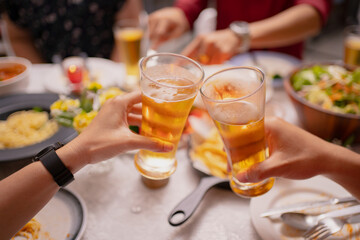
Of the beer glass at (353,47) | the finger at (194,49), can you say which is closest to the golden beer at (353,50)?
the beer glass at (353,47)

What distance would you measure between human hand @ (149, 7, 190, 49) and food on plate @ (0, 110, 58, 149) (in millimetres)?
858

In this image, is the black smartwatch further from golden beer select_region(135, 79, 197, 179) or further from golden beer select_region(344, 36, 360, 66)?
golden beer select_region(344, 36, 360, 66)

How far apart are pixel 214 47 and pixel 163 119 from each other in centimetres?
105

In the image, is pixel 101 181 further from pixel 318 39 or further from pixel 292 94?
pixel 318 39

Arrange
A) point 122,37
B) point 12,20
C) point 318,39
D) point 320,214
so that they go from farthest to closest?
point 318,39
point 12,20
point 122,37
point 320,214

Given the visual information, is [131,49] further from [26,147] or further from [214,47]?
[26,147]

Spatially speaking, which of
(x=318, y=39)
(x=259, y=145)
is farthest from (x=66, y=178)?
(x=318, y=39)

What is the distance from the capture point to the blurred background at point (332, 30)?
4.47 metres

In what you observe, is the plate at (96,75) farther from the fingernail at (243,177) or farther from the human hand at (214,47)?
the fingernail at (243,177)

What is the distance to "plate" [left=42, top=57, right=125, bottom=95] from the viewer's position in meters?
1.60

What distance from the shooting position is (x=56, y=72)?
1.73 metres

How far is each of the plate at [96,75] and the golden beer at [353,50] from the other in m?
1.33

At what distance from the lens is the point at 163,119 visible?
0.78 m

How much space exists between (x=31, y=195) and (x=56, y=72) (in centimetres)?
114
